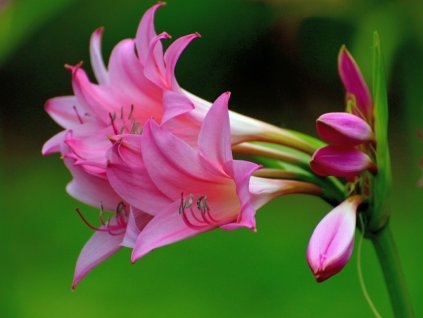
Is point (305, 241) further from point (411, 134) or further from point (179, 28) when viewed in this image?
point (179, 28)

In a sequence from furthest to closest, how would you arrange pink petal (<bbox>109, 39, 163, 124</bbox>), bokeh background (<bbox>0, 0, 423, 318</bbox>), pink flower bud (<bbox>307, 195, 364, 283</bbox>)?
bokeh background (<bbox>0, 0, 423, 318</bbox>) → pink petal (<bbox>109, 39, 163, 124</bbox>) → pink flower bud (<bbox>307, 195, 364, 283</bbox>)

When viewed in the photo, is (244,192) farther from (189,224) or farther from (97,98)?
(97,98)

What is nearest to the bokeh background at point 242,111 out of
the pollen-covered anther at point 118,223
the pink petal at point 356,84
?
the pink petal at point 356,84

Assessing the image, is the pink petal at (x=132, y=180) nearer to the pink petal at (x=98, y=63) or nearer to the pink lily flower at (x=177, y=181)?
the pink lily flower at (x=177, y=181)

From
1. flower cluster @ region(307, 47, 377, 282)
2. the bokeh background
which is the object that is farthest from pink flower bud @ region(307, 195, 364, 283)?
the bokeh background

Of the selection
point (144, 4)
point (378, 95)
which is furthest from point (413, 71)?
point (378, 95)

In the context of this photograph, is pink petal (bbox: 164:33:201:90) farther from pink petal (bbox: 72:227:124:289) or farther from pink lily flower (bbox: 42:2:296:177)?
pink petal (bbox: 72:227:124:289)

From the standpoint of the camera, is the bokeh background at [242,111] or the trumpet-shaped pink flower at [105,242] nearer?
the trumpet-shaped pink flower at [105,242]
